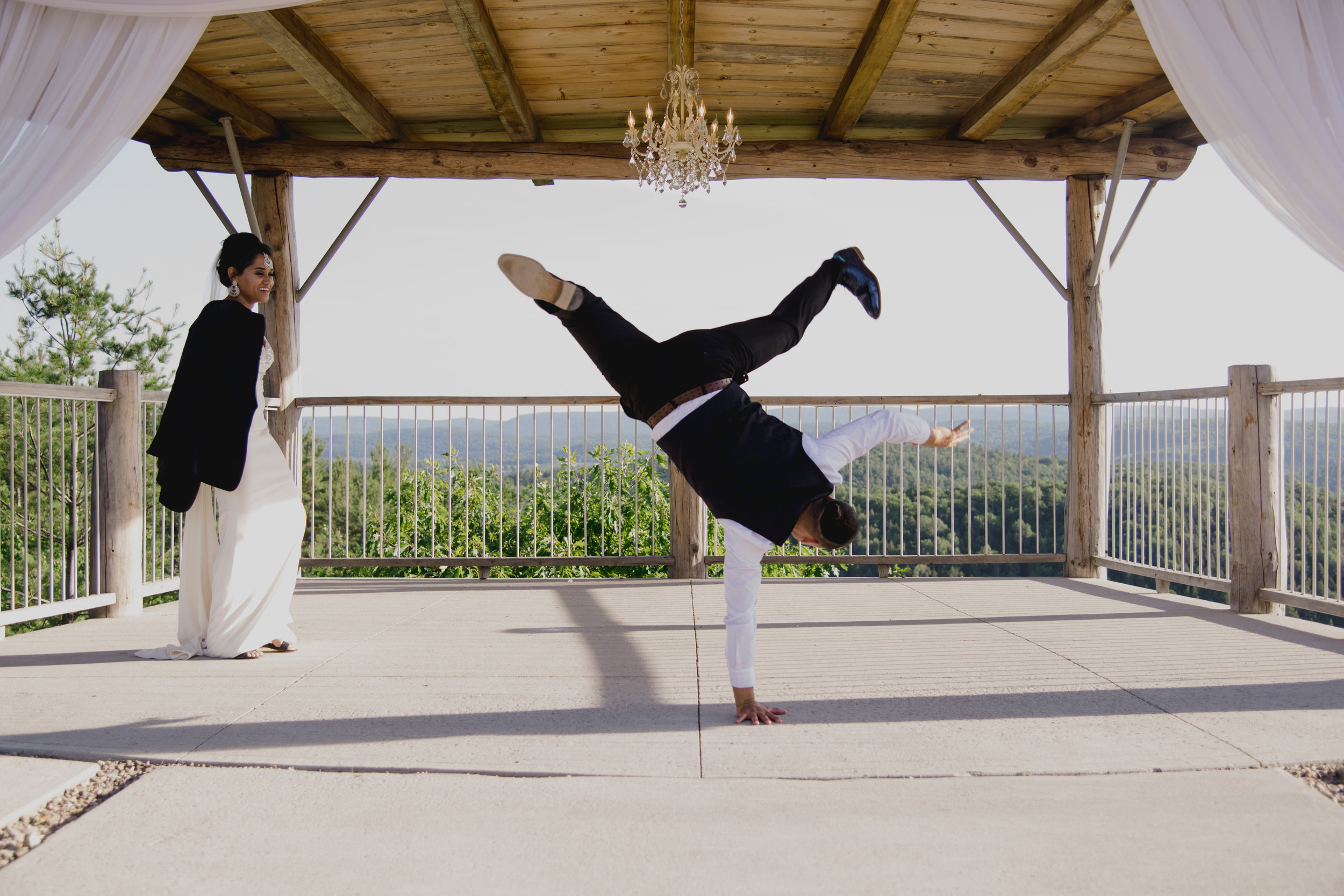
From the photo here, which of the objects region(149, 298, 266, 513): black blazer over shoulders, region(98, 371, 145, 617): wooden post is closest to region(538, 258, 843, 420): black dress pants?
region(149, 298, 266, 513): black blazer over shoulders

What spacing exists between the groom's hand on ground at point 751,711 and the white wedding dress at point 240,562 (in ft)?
6.43

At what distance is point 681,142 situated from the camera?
5227 mm

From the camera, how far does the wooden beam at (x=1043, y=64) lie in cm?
453

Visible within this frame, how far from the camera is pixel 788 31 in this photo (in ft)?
16.7

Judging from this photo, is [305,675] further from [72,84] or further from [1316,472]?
[1316,472]

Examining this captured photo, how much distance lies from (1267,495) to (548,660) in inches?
138

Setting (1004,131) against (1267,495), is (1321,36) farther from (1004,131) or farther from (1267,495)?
(1004,131)

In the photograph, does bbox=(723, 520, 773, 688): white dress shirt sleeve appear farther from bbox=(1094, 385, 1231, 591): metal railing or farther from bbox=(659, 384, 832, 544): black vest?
bbox=(1094, 385, 1231, 591): metal railing

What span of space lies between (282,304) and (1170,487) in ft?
18.3

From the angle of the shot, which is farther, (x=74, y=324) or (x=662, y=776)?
(x=74, y=324)

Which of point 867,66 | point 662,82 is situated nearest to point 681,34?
point 662,82

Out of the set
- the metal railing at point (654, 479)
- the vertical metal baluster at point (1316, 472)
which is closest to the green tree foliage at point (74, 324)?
the metal railing at point (654, 479)

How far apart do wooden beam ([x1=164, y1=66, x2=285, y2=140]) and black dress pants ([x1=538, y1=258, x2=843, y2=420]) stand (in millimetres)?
3680

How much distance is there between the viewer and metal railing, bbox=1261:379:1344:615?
158 inches
